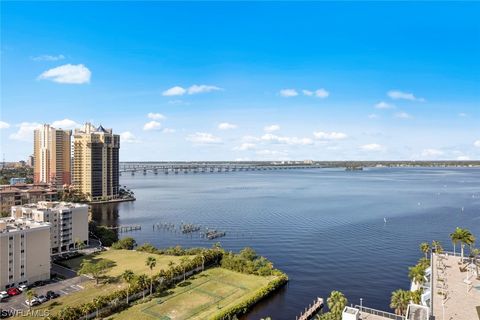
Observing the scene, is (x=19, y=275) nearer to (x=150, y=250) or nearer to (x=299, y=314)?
(x=150, y=250)

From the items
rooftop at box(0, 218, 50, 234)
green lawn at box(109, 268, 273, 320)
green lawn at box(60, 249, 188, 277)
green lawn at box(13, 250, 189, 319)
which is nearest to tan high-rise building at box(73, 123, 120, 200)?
green lawn at box(60, 249, 188, 277)

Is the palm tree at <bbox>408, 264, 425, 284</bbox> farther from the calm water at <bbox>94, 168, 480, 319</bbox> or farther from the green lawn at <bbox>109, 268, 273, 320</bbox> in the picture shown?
the green lawn at <bbox>109, 268, 273, 320</bbox>

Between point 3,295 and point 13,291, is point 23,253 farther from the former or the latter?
point 3,295

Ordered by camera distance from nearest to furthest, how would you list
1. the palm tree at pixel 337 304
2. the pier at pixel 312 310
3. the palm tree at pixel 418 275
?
the palm tree at pixel 337 304 → the palm tree at pixel 418 275 → the pier at pixel 312 310

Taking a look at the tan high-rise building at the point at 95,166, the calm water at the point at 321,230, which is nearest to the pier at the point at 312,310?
the calm water at the point at 321,230

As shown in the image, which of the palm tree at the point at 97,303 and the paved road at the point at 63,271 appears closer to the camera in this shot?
the palm tree at the point at 97,303

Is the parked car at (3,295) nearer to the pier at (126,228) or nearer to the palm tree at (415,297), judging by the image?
the pier at (126,228)
